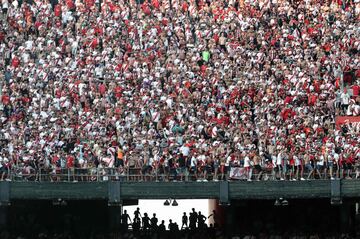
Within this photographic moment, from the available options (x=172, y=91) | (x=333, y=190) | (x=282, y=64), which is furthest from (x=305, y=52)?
(x=333, y=190)

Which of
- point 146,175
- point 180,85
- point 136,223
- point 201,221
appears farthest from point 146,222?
point 180,85

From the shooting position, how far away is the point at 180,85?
189ft

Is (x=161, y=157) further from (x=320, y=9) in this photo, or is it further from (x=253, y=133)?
(x=320, y=9)

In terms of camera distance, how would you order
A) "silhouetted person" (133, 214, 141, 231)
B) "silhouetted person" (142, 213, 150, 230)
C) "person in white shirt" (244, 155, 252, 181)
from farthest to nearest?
"silhouetted person" (142, 213, 150, 230), "silhouetted person" (133, 214, 141, 231), "person in white shirt" (244, 155, 252, 181)

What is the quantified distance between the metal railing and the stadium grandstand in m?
0.04

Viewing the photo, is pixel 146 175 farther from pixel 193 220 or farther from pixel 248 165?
pixel 193 220

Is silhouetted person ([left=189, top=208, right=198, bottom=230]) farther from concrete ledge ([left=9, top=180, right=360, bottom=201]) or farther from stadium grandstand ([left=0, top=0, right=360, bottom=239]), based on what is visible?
concrete ledge ([left=9, top=180, right=360, bottom=201])

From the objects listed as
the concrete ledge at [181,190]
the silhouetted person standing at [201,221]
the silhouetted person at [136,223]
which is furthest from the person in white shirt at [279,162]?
the silhouetted person at [136,223]

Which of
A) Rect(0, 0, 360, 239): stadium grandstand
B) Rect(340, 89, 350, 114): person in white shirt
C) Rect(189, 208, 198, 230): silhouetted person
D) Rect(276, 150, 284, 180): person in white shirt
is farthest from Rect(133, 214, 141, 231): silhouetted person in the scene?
Rect(340, 89, 350, 114): person in white shirt

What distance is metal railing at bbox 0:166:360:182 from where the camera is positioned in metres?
51.8

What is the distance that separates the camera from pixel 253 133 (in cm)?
5444

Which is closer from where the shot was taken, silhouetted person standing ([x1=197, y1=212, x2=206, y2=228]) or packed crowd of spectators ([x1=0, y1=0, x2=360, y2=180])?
packed crowd of spectators ([x1=0, y1=0, x2=360, y2=180])

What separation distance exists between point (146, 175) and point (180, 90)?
6.04 m

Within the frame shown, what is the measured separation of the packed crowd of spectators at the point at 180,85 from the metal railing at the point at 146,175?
0.12m
